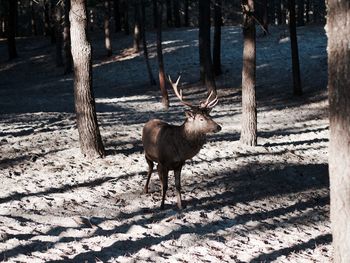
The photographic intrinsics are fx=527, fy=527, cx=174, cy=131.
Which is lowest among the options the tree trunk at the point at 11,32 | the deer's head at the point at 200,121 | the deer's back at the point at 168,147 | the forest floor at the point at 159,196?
the forest floor at the point at 159,196

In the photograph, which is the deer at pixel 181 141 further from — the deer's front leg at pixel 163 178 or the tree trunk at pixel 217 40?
the tree trunk at pixel 217 40

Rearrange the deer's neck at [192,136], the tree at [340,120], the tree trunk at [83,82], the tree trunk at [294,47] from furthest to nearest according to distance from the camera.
A: the tree trunk at [294,47] → the tree trunk at [83,82] → the deer's neck at [192,136] → the tree at [340,120]

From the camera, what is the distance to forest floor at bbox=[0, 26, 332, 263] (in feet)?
23.4

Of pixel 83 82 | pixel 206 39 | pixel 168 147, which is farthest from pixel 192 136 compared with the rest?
pixel 206 39

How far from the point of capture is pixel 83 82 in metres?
11.4

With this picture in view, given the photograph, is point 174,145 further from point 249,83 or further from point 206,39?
point 206,39

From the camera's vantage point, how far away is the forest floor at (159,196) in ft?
23.4

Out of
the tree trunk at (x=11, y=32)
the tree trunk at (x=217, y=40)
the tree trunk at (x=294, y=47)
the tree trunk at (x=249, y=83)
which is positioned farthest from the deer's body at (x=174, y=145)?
the tree trunk at (x=11, y=32)

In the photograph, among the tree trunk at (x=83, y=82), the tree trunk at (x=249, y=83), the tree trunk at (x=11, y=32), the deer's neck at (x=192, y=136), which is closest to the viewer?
the deer's neck at (x=192, y=136)

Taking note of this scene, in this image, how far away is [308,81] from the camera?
24.2 metres

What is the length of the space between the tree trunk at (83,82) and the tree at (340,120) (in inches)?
284

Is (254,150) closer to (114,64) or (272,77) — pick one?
(272,77)

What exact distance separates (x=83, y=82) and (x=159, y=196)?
3393mm

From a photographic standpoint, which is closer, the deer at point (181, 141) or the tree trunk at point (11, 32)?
the deer at point (181, 141)
